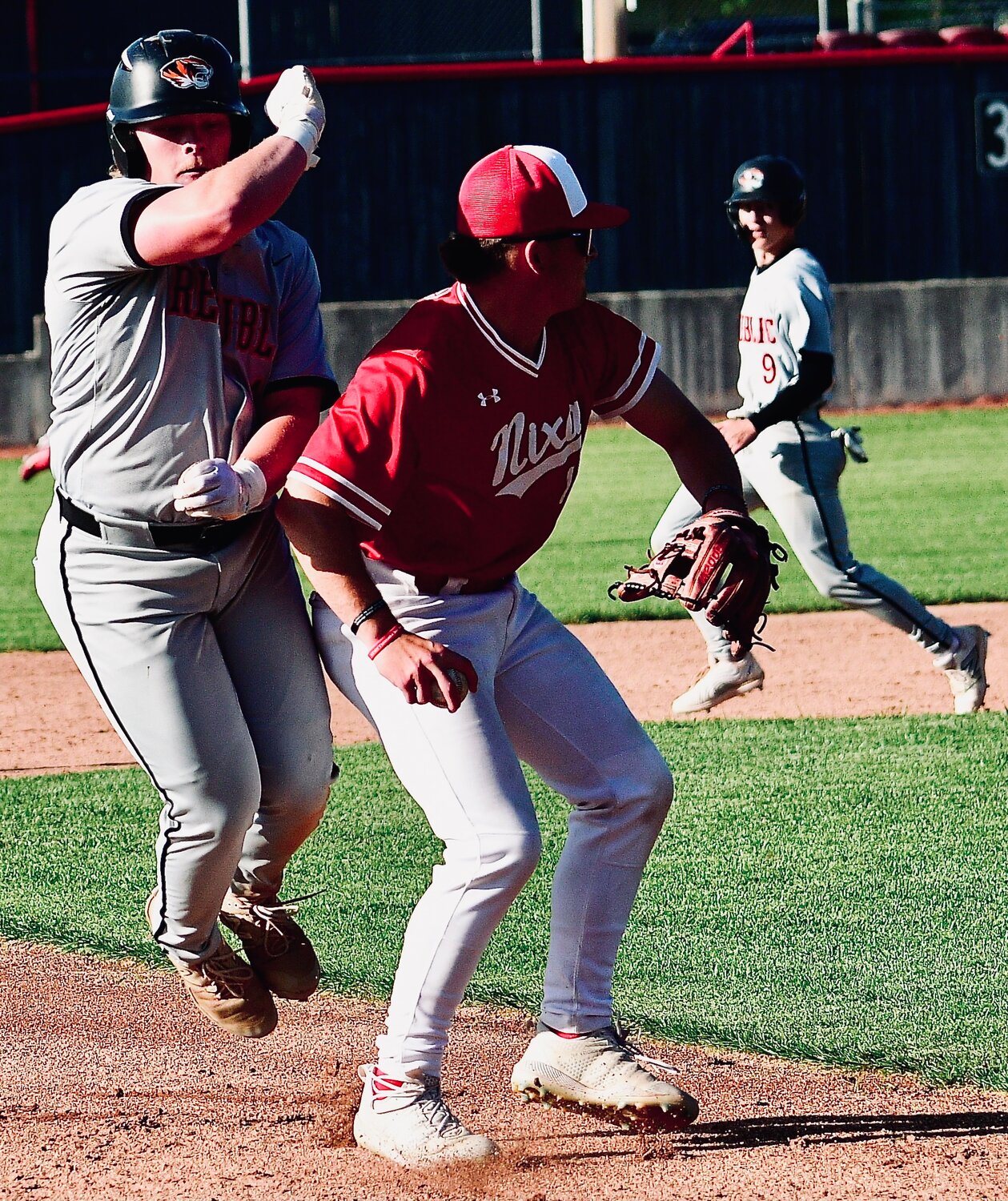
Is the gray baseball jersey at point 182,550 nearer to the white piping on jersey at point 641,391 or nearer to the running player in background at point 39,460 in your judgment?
the running player in background at point 39,460

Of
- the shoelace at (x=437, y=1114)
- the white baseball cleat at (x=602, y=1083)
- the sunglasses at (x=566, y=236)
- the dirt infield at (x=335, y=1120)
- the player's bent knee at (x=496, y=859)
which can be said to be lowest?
the dirt infield at (x=335, y=1120)

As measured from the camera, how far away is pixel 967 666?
7512 mm

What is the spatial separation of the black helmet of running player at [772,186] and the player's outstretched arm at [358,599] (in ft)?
14.4

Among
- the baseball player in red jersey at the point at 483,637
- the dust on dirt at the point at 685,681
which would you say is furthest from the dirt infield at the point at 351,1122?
the dust on dirt at the point at 685,681

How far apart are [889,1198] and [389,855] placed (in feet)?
9.50

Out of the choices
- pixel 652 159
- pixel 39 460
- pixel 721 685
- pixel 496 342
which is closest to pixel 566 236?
pixel 496 342

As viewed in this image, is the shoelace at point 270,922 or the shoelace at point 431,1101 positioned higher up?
the shoelace at point 270,922

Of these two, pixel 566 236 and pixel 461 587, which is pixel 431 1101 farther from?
pixel 566 236

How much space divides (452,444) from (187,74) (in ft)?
3.05

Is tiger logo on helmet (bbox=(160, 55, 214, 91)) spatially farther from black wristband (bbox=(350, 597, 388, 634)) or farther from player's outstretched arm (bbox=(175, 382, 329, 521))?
black wristband (bbox=(350, 597, 388, 634))

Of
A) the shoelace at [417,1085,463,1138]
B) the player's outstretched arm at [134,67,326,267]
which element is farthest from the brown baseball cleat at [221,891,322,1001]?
the player's outstretched arm at [134,67,326,267]

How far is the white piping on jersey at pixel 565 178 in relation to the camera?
344 centimetres

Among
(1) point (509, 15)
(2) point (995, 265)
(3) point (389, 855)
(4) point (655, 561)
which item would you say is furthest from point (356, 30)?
(4) point (655, 561)

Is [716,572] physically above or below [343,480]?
below
